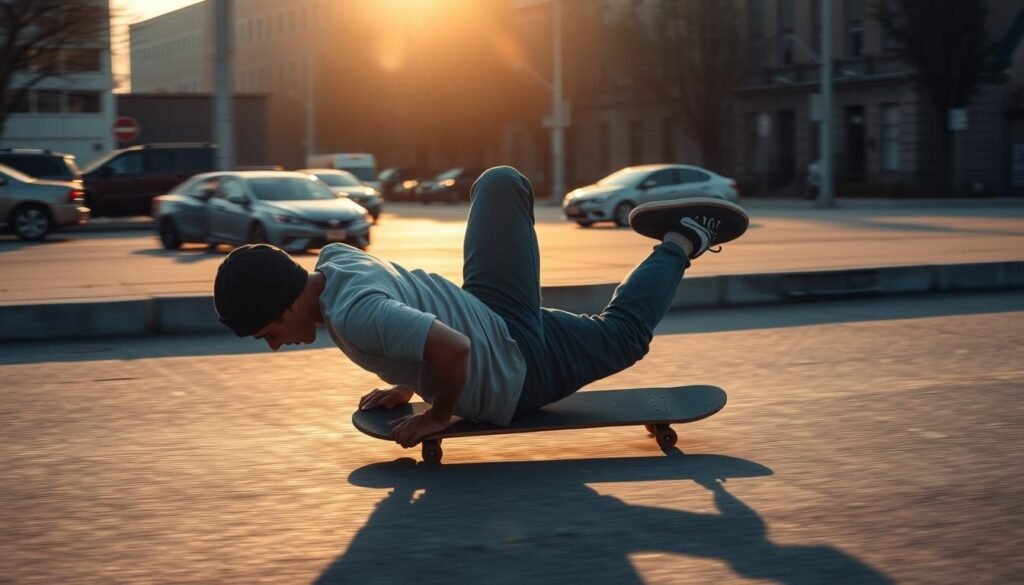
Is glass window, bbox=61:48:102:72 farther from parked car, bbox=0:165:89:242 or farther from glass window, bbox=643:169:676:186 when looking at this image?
glass window, bbox=643:169:676:186

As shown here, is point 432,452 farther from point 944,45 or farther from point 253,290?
point 944,45

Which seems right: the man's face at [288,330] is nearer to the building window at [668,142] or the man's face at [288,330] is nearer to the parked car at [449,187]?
the parked car at [449,187]

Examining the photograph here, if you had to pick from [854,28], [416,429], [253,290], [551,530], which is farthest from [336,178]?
[551,530]

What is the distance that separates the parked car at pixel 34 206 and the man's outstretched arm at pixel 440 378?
22273mm

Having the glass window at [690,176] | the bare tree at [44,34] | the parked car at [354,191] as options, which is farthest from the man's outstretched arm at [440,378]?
the bare tree at [44,34]

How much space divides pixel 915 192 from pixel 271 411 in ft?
133

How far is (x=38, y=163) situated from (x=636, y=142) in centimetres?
3910

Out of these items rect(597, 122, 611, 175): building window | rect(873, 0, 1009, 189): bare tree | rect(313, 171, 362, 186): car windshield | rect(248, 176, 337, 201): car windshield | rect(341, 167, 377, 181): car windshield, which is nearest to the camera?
rect(248, 176, 337, 201): car windshield

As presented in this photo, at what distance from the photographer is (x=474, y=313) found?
15.9 feet

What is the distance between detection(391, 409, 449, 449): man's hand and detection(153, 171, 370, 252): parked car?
49.3 feet

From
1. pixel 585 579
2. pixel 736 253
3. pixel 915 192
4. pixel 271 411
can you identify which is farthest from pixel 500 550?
pixel 915 192

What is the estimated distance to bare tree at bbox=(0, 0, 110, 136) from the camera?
3362cm

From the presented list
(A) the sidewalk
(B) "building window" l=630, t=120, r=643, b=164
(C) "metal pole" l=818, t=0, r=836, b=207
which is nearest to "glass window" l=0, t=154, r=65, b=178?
(A) the sidewalk

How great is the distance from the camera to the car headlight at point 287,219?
20.3 metres
